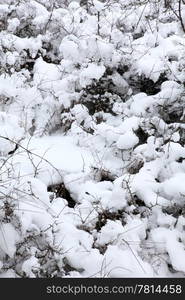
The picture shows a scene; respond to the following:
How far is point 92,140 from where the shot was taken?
14.1ft

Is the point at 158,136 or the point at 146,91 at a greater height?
the point at 146,91

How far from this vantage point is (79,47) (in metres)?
Answer: 4.83

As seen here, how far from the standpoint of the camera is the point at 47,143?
14.1 feet

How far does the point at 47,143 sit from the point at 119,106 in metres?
0.79

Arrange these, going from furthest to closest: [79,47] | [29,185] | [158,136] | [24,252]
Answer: [79,47] → [158,136] → [29,185] → [24,252]

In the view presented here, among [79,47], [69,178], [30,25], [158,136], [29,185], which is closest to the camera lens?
[29,185]

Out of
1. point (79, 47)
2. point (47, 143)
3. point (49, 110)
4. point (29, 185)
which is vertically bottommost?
point (29, 185)

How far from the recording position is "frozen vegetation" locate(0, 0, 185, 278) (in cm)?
309

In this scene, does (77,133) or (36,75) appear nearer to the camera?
(77,133)

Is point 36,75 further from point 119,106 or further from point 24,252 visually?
point 24,252

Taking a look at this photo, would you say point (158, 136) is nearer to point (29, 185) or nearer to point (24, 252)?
point (29, 185)

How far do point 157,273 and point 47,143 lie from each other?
170 cm

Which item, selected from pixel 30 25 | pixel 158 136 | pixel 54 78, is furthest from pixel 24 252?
pixel 30 25

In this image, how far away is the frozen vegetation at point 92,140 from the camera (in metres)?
3.09
